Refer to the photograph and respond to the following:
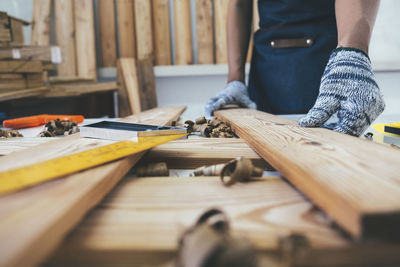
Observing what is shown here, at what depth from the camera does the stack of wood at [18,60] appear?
7.53ft

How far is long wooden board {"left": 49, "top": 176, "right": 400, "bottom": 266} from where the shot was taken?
403 millimetres

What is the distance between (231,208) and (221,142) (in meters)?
0.51

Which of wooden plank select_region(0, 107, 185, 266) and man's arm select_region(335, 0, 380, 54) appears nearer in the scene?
wooden plank select_region(0, 107, 185, 266)

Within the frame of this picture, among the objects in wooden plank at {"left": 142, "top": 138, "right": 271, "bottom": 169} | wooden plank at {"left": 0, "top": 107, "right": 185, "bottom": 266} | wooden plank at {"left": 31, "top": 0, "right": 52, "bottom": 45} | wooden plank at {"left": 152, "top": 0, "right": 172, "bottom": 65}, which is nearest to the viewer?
wooden plank at {"left": 0, "top": 107, "right": 185, "bottom": 266}

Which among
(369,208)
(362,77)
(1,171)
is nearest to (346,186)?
(369,208)

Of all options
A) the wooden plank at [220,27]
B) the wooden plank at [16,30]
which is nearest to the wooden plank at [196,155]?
the wooden plank at [16,30]

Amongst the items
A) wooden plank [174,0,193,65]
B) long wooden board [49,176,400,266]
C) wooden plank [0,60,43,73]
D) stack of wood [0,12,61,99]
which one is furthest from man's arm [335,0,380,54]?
wooden plank [174,0,193,65]

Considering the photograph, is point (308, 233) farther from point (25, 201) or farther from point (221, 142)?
point (221, 142)

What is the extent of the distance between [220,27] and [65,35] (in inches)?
72.0

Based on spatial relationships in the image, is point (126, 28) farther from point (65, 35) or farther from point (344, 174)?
point (344, 174)

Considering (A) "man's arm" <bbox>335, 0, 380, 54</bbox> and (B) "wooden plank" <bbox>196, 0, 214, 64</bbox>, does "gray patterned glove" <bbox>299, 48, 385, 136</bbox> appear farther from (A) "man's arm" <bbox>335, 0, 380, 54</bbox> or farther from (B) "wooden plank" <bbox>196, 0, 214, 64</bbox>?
(B) "wooden plank" <bbox>196, 0, 214, 64</bbox>

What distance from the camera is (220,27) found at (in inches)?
142

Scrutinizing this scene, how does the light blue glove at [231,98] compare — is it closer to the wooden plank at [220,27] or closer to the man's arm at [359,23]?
the man's arm at [359,23]

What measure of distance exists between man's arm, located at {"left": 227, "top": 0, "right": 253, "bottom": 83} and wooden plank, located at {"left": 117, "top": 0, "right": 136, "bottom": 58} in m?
1.67
